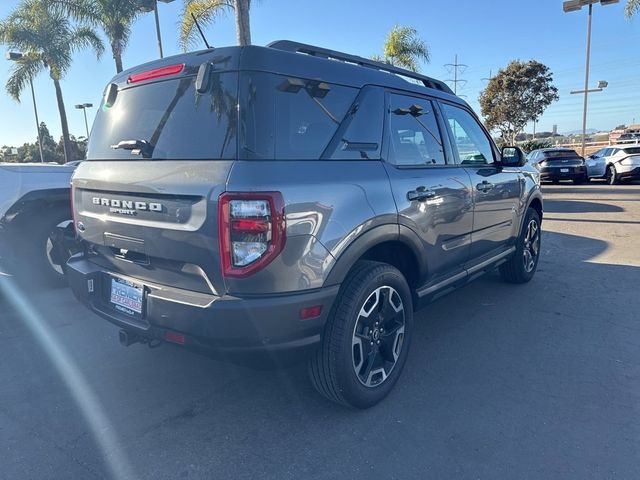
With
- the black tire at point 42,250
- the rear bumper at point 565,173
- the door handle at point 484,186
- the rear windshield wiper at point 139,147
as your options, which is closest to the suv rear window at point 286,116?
the rear windshield wiper at point 139,147

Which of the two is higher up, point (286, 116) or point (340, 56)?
point (340, 56)

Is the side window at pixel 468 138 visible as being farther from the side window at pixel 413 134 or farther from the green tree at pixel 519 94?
the green tree at pixel 519 94

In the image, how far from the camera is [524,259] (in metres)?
5.38

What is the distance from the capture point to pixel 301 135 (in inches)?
102

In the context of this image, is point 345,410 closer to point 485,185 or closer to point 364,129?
point 364,129

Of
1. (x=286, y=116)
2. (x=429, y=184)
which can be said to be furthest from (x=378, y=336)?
(x=286, y=116)

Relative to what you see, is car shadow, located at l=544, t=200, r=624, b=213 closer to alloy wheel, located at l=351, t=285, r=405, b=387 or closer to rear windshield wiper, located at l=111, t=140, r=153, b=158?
alloy wheel, located at l=351, t=285, r=405, b=387

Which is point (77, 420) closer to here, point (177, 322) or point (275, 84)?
point (177, 322)

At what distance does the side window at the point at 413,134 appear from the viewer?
128 inches

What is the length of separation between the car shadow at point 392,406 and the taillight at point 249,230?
Result: 107 centimetres

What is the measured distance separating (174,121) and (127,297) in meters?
1.05

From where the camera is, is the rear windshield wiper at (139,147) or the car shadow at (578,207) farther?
the car shadow at (578,207)

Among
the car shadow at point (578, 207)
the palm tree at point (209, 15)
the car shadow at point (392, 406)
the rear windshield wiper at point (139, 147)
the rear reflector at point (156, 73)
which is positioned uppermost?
the palm tree at point (209, 15)

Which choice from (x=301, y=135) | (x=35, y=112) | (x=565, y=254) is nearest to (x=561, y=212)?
(x=565, y=254)
